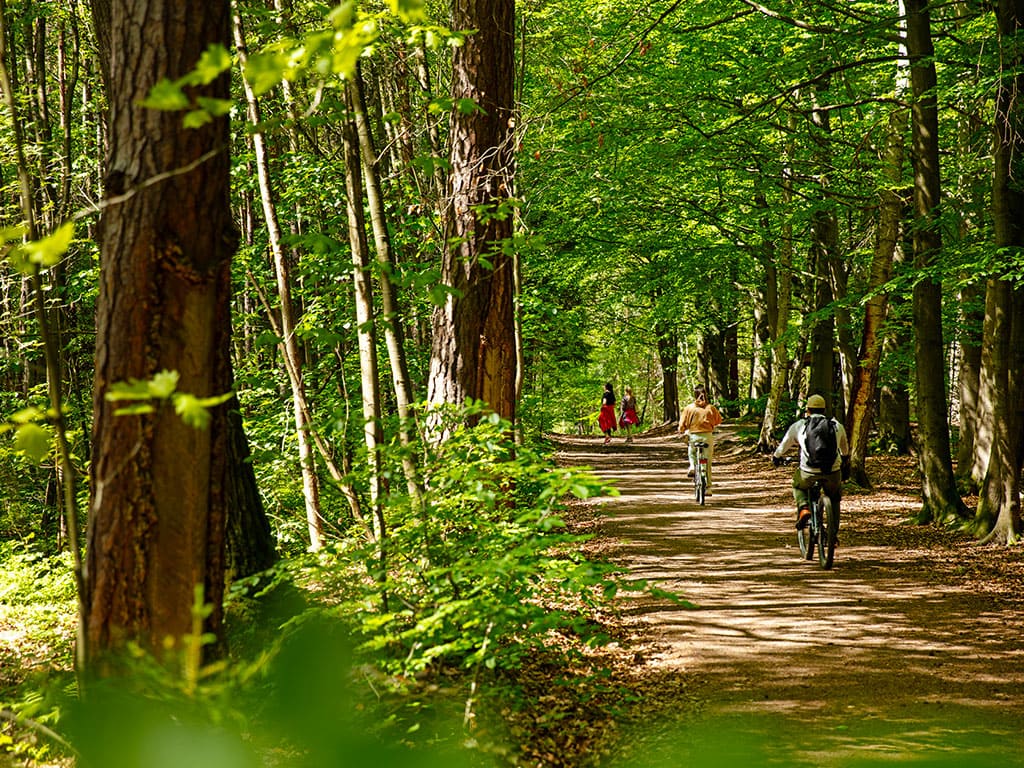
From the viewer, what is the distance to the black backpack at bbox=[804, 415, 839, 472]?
962 cm

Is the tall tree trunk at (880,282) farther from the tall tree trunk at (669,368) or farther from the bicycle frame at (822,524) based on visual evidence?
the tall tree trunk at (669,368)

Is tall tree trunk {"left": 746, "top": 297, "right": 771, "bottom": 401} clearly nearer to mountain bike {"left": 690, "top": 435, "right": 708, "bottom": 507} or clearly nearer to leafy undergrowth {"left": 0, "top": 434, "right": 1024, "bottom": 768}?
mountain bike {"left": 690, "top": 435, "right": 708, "bottom": 507}

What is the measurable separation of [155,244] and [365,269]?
2.47m

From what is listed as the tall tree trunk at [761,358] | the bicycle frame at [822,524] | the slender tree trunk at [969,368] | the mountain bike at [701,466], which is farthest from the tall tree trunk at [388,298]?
the tall tree trunk at [761,358]

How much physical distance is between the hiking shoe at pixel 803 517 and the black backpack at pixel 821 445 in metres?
0.73

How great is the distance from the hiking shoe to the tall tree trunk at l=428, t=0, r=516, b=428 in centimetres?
393

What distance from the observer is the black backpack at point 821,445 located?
9625mm

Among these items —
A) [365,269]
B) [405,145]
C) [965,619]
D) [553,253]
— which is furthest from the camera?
[553,253]

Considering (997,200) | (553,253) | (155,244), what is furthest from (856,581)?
(553,253)

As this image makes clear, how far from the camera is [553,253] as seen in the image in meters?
20.5

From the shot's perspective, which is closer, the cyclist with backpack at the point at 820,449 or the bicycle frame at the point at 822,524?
the cyclist with backpack at the point at 820,449

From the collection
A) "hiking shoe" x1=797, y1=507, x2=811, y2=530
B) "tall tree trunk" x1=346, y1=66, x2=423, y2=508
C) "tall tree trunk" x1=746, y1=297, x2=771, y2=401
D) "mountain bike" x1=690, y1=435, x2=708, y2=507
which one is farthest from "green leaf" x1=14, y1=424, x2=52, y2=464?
"tall tree trunk" x1=746, y1=297, x2=771, y2=401

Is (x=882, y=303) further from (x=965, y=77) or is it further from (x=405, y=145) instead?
(x=405, y=145)

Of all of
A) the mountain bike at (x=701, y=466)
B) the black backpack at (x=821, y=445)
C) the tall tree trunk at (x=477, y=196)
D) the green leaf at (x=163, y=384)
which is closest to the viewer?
the green leaf at (x=163, y=384)
